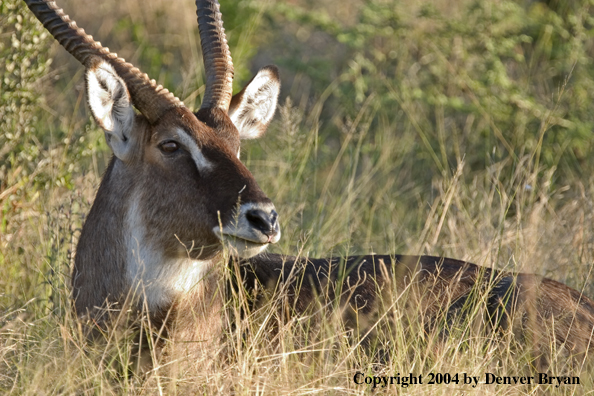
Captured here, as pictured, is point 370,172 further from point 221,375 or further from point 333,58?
point 221,375

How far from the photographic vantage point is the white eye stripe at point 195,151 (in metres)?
3.92

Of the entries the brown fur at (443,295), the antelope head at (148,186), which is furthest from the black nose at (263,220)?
the brown fur at (443,295)

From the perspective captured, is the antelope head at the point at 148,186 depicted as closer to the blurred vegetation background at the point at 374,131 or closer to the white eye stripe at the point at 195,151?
the white eye stripe at the point at 195,151

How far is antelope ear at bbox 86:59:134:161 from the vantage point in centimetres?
386

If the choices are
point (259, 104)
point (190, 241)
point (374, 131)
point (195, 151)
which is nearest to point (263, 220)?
point (190, 241)

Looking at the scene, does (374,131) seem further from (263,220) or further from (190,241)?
(263,220)

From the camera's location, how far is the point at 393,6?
A: 29.0 ft

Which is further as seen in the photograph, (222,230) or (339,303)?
(339,303)

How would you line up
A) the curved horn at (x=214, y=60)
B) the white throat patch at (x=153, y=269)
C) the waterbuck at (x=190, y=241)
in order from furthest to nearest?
the curved horn at (x=214, y=60) → the white throat patch at (x=153, y=269) → the waterbuck at (x=190, y=241)

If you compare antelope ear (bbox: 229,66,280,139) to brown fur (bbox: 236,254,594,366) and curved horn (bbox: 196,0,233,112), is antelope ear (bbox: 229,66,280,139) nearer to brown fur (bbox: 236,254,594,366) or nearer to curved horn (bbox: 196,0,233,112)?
curved horn (bbox: 196,0,233,112)

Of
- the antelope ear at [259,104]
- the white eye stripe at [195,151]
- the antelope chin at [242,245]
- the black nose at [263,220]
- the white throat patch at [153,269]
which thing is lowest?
the white throat patch at [153,269]

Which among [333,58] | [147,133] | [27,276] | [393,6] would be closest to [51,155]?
[27,276]

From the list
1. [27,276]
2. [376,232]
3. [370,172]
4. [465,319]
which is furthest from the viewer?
[370,172]

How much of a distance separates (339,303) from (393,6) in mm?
5376
